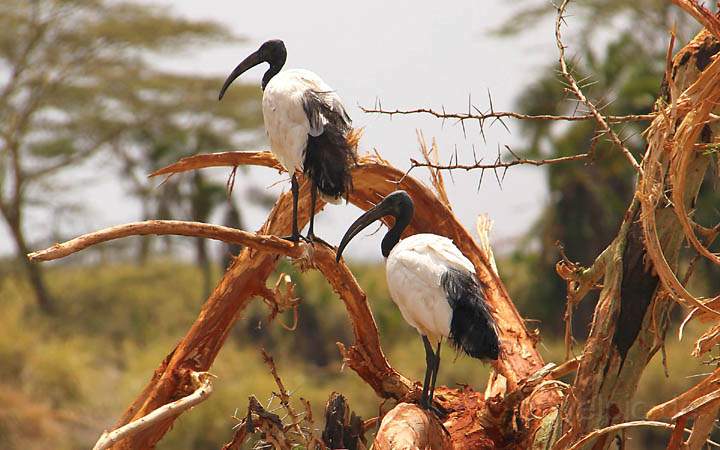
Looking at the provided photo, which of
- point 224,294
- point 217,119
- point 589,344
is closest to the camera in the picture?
point 589,344

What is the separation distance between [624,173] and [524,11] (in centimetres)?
658

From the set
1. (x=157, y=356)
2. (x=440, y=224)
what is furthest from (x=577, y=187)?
(x=440, y=224)

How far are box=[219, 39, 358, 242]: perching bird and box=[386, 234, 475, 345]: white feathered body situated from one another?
421mm

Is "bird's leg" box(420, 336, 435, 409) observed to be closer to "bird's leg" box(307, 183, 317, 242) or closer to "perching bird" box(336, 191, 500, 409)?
"perching bird" box(336, 191, 500, 409)

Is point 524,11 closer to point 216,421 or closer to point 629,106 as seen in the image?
point 629,106

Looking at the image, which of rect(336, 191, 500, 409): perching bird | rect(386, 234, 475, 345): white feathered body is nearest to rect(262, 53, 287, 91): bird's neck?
rect(336, 191, 500, 409): perching bird

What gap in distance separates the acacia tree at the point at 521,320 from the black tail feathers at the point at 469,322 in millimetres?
217

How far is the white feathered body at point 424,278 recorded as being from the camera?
5.02 meters

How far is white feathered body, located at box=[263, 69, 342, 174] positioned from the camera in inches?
206

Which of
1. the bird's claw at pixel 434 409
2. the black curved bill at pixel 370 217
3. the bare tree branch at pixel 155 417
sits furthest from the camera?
the black curved bill at pixel 370 217

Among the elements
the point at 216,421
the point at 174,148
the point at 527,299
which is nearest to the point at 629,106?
the point at 527,299

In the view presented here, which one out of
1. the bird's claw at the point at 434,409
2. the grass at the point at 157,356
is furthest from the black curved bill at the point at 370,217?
the grass at the point at 157,356

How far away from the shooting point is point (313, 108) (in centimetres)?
524

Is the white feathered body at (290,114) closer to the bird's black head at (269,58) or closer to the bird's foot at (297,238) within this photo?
the bird's foot at (297,238)
